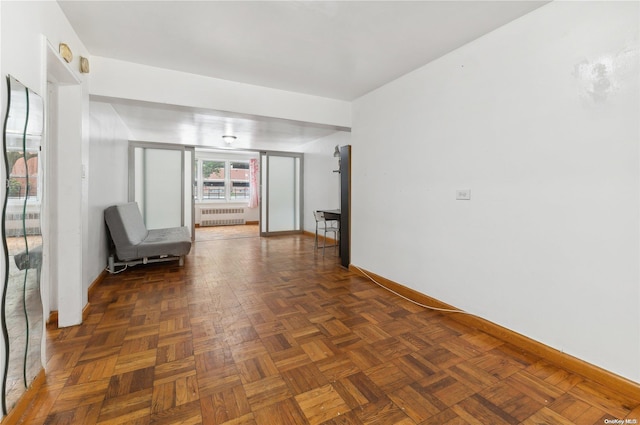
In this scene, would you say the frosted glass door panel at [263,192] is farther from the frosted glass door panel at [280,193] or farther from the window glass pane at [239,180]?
the window glass pane at [239,180]

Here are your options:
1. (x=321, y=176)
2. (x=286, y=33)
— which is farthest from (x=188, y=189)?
(x=286, y=33)

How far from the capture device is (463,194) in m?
2.49

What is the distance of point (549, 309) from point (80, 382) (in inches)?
119

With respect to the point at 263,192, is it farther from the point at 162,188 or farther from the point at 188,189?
the point at 162,188

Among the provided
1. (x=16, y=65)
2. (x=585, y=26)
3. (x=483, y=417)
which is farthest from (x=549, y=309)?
(x=16, y=65)

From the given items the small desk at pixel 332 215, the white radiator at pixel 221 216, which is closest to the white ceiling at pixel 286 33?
the small desk at pixel 332 215

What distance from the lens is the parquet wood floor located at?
144 cm

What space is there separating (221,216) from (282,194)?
292 centimetres

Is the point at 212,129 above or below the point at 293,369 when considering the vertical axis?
above

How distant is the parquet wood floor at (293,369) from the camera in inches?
56.6

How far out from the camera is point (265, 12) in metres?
2.01

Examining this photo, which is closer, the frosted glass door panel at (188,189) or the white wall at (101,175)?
the white wall at (101,175)

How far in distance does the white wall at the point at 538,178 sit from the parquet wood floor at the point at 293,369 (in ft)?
1.12

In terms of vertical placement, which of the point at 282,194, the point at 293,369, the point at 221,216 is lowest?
the point at 293,369
